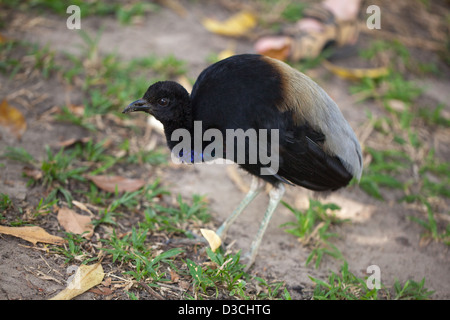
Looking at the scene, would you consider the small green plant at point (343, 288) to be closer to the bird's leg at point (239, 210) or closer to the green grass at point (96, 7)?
the bird's leg at point (239, 210)

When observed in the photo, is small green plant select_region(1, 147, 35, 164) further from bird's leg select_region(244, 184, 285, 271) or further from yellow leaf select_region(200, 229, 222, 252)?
bird's leg select_region(244, 184, 285, 271)

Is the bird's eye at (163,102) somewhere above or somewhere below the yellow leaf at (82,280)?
above

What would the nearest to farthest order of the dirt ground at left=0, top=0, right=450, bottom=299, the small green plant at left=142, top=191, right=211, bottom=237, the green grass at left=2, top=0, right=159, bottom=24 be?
the dirt ground at left=0, top=0, right=450, bottom=299
the small green plant at left=142, top=191, right=211, bottom=237
the green grass at left=2, top=0, right=159, bottom=24

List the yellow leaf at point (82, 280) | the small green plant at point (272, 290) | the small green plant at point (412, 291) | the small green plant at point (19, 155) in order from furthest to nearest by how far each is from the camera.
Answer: the small green plant at point (19, 155) < the small green plant at point (412, 291) < the small green plant at point (272, 290) < the yellow leaf at point (82, 280)

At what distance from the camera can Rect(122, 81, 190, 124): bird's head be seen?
3342 mm

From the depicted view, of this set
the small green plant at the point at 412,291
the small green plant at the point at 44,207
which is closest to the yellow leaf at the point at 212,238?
the small green plant at the point at 44,207

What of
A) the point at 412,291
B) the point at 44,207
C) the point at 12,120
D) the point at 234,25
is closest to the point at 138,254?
the point at 44,207

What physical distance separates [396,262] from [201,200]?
184 cm

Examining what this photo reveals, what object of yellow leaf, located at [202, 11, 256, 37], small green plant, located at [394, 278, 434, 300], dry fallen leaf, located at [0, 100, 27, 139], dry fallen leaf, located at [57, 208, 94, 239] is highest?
yellow leaf, located at [202, 11, 256, 37]

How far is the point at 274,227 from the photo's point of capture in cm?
405

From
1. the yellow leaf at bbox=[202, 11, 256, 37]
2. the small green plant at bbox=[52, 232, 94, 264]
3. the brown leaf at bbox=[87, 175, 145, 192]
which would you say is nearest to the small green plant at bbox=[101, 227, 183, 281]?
the small green plant at bbox=[52, 232, 94, 264]

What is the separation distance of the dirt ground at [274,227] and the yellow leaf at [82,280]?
7cm

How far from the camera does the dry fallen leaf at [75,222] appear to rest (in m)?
3.34

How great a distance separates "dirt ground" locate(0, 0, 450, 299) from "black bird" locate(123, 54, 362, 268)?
0.45m
